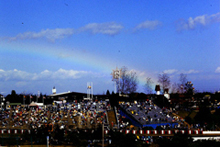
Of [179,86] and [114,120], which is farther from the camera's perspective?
[179,86]

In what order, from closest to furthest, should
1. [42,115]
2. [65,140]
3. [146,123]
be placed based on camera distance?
1. [65,140]
2. [146,123]
3. [42,115]

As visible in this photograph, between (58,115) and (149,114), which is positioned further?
(149,114)

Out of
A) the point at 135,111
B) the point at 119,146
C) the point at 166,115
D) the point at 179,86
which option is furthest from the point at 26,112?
the point at 179,86

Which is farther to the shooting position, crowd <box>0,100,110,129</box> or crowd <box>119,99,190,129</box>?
crowd <box>119,99,190,129</box>

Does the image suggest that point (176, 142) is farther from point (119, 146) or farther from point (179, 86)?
point (179, 86)

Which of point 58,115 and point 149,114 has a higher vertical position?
point 58,115

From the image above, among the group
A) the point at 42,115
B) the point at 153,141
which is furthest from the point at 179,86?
the point at 153,141

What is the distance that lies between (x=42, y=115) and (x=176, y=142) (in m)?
27.8

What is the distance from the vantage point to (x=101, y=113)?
50.5 meters

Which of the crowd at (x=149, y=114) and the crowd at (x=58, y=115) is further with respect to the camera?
the crowd at (x=149, y=114)

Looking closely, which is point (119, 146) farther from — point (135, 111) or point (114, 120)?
point (135, 111)

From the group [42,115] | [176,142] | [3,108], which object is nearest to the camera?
[176,142]

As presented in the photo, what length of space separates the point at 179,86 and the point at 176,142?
6406cm

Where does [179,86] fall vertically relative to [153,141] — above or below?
above
